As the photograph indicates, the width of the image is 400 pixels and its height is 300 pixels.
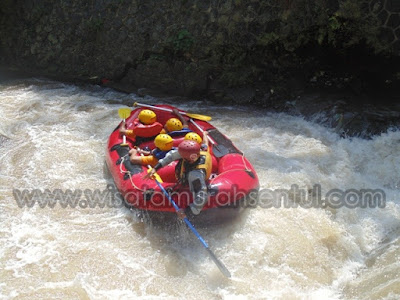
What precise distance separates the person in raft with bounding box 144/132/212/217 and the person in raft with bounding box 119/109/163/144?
1264mm

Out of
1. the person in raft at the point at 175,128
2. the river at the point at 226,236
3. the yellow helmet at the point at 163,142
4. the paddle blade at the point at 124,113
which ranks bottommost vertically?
the river at the point at 226,236

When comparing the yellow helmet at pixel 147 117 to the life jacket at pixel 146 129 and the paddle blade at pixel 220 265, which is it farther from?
the paddle blade at pixel 220 265

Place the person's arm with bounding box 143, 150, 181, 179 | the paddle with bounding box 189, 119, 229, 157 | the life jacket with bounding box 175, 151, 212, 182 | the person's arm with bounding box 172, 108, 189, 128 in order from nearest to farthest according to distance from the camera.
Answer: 1. the life jacket with bounding box 175, 151, 212, 182
2. the person's arm with bounding box 143, 150, 181, 179
3. the paddle with bounding box 189, 119, 229, 157
4. the person's arm with bounding box 172, 108, 189, 128

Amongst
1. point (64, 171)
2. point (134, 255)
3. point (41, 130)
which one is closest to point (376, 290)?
point (134, 255)

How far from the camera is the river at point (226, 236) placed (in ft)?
11.3

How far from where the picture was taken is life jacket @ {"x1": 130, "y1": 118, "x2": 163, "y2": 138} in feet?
17.0

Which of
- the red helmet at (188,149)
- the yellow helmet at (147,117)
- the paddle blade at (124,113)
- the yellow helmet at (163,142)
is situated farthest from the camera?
the paddle blade at (124,113)

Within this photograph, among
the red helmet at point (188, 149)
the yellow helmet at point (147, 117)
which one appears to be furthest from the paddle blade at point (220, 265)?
the yellow helmet at point (147, 117)

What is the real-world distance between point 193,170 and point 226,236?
2.46 feet

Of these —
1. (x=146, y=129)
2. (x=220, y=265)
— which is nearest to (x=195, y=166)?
(x=220, y=265)

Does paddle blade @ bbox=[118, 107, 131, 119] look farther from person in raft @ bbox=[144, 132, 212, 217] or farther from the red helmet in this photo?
the red helmet

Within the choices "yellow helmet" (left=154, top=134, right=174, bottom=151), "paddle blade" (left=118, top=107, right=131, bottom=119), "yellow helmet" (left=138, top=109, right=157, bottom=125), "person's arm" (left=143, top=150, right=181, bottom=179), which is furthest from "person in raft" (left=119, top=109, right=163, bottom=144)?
"person's arm" (left=143, top=150, right=181, bottom=179)

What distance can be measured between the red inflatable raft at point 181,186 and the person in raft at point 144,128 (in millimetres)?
191

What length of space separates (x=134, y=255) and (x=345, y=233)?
2101 millimetres
